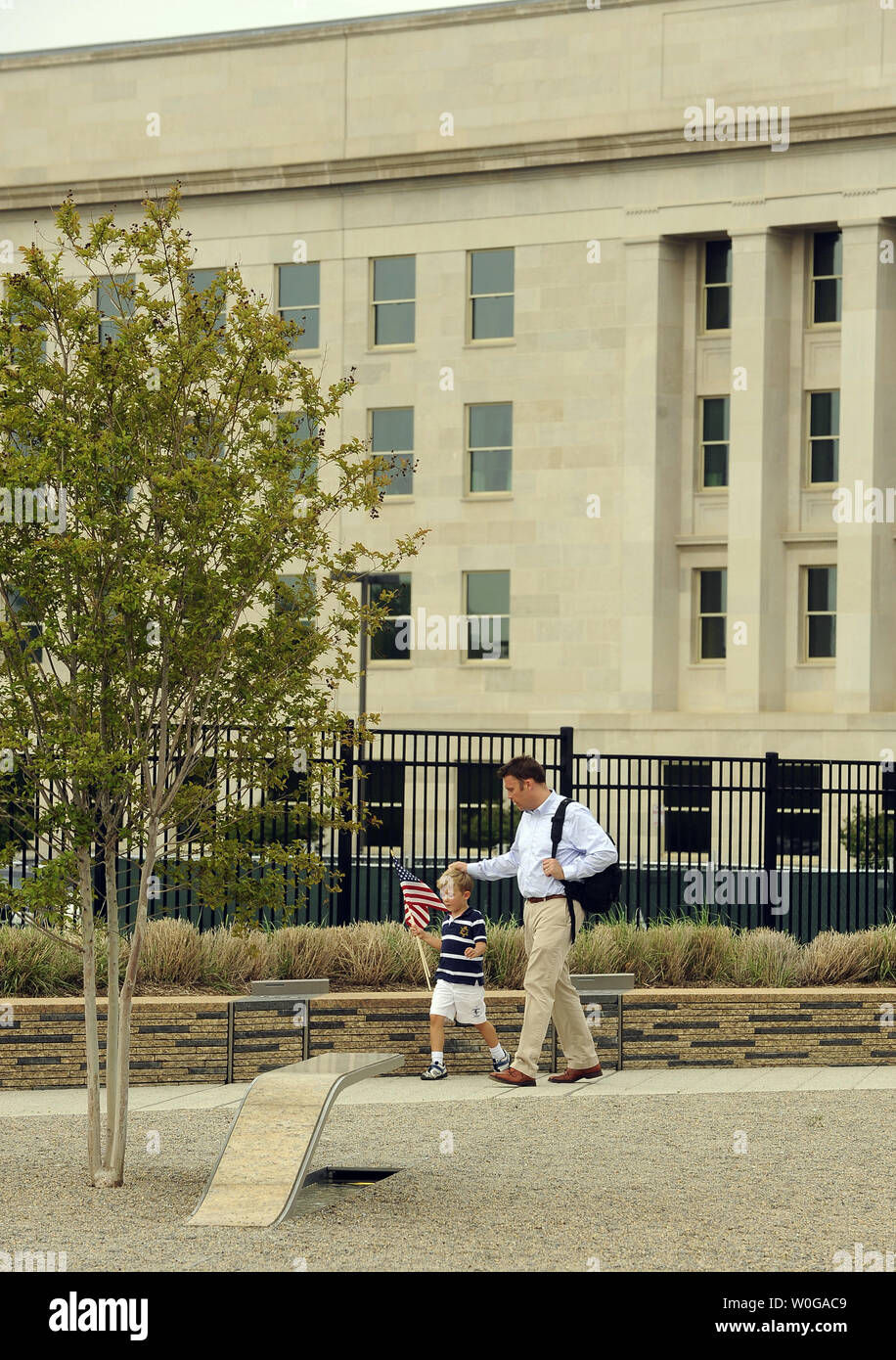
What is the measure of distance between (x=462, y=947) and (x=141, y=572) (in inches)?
174

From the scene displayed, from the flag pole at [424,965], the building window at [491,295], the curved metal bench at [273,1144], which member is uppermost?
the building window at [491,295]

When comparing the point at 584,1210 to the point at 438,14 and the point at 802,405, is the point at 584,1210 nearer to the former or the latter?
the point at 802,405

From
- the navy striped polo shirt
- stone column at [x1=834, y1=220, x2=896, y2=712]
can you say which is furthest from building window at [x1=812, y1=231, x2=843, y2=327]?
the navy striped polo shirt

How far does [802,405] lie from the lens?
46.5 m

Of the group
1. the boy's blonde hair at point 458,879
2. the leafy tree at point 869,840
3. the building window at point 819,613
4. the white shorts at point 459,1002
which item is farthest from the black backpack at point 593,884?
the building window at point 819,613

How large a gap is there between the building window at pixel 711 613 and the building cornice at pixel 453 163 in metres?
10.5

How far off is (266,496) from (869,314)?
3788 centimetres

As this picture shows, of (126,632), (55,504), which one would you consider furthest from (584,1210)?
(55,504)

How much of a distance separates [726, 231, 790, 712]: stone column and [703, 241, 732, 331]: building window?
50.7 inches

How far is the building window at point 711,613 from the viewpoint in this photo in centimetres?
4734

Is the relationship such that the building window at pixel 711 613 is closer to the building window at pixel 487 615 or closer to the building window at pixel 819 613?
the building window at pixel 819 613

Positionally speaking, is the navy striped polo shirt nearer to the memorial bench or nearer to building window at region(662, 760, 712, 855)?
the memorial bench

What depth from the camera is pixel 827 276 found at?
4681cm

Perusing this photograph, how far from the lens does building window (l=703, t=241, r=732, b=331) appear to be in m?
47.7
